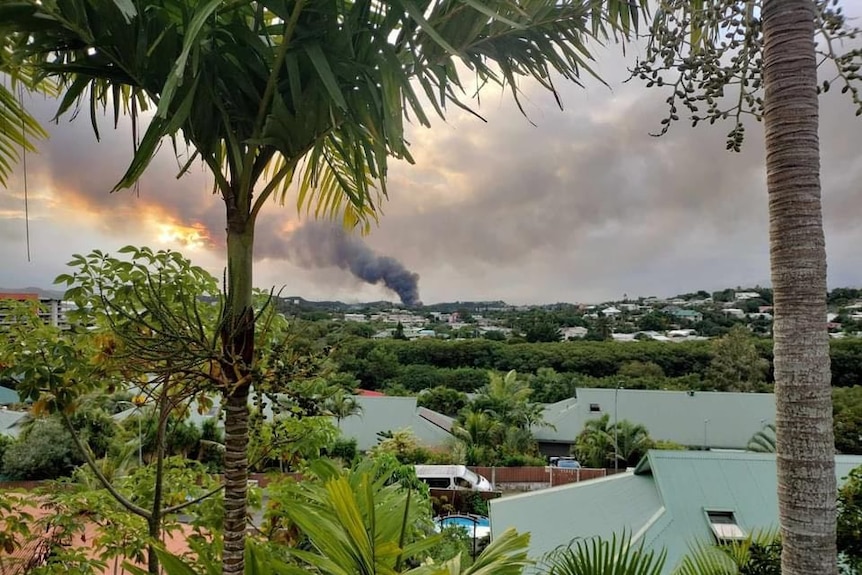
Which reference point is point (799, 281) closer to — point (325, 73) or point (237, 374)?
point (325, 73)

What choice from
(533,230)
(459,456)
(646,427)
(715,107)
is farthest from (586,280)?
(715,107)

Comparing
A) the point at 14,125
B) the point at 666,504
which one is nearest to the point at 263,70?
the point at 14,125

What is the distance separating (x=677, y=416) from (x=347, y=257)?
1310 cm

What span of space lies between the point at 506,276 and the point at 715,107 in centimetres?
2150

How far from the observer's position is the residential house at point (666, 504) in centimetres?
417

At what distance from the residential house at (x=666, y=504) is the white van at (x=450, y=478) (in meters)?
5.25

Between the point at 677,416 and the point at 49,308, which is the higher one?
the point at 49,308

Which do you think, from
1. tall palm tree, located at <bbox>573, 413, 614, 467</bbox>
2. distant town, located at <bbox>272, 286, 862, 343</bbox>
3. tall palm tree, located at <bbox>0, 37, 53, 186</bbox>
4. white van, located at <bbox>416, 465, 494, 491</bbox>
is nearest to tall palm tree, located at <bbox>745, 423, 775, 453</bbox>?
distant town, located at <bbox>272, 286, 862, 343</bbox>

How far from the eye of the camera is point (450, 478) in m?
10.3

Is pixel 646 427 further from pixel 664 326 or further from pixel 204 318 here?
pixel 204 318

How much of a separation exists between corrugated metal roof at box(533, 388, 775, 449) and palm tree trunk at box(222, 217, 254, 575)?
47.0 ft

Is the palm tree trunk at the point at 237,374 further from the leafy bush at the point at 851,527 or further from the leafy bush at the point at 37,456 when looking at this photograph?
the leafy bush at the point at 37,456

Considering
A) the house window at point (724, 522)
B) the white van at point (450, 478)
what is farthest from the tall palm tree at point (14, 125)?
the white van at point (450, 478)

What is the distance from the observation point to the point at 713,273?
15.4 meters
